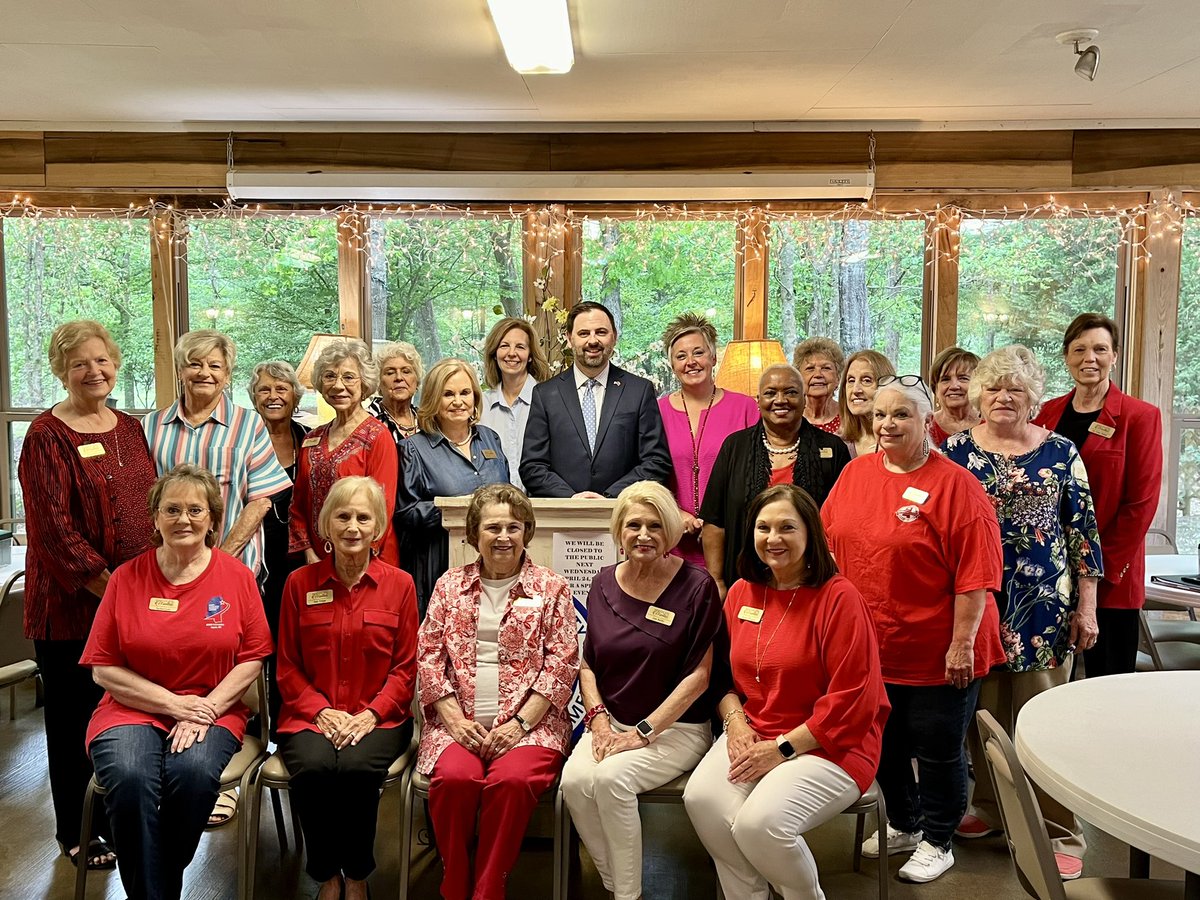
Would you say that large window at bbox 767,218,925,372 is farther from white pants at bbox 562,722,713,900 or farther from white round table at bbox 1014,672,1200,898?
white pants at bbox 562,722,713,900

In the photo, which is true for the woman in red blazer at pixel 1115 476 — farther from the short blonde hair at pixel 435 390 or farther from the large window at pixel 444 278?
the large window at pixel 444 278

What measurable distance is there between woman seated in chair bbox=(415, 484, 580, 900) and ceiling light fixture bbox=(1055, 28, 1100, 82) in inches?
122

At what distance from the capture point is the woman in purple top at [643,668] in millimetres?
2541

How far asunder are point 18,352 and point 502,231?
3.17 m

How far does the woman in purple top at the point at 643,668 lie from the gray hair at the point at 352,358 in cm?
122

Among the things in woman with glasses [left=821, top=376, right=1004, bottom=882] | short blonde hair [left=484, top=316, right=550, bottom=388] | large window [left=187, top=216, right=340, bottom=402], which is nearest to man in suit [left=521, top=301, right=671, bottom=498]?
short blonde hair [left=484, top=316, right=550, bottom=388]

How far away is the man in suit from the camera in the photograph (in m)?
3.44

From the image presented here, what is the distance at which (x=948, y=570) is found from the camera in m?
2.76

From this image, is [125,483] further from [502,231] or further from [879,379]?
[502,231]

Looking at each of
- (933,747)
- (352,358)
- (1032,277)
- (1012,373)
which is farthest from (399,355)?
(1032,277)

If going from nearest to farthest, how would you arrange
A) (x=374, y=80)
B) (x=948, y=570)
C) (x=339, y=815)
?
1. (x=339, y=815)
2. (x=948, y=570)
3. (x=374, y=80)

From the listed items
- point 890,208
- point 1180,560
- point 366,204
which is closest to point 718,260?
point 890,208

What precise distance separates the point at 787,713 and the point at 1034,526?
1061mm

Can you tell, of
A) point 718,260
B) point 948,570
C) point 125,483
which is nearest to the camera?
point 948,570
